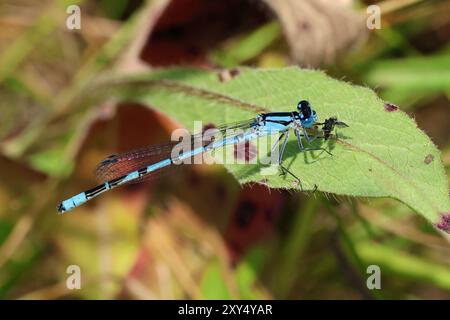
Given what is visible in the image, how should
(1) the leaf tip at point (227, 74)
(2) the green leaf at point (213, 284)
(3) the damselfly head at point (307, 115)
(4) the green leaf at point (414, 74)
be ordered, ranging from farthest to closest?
(4) the green leaf at point (414, 74) < (2) the green leaf at point (213, 284) < (1) the leaf tip at point (227, 74) < (3) the damselfly head at point (307, 115)

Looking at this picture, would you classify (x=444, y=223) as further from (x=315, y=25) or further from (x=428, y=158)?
(x=315, y=25)

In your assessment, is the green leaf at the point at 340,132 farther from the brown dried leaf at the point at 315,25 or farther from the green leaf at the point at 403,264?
the green leaf at the point at 403,264

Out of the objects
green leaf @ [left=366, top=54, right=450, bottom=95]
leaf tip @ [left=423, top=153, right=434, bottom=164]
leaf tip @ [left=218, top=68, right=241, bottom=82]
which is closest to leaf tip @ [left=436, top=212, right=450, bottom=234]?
leaf tip @ [left=423, top=153, right=434, bottom=164]

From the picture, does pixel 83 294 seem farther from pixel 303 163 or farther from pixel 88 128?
pixel 303 163

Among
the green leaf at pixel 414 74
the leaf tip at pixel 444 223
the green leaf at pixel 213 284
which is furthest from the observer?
the green leaf at pixel 414 74

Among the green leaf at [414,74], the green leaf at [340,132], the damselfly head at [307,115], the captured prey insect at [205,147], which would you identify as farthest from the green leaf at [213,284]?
the green leaf at [414,74]

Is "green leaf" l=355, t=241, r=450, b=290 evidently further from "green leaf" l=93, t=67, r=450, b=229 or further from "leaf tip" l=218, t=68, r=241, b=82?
"leaf tip" l=218, t=68, r=241, b=82

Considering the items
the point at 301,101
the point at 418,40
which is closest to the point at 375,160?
the point at 301,101
